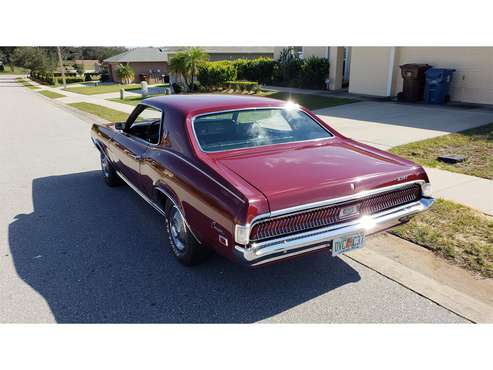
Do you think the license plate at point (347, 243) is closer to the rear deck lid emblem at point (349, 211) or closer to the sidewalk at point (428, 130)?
the rear deck lid emblem at point (349, 211)

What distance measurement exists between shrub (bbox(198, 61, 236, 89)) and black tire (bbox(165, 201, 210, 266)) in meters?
21.1

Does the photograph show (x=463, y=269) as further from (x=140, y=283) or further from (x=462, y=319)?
(x=140, y=283)

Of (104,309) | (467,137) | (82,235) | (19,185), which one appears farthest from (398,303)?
(467,137)

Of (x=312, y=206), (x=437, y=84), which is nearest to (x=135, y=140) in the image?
(x=312, y=206)

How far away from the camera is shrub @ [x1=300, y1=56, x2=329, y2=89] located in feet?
65.1

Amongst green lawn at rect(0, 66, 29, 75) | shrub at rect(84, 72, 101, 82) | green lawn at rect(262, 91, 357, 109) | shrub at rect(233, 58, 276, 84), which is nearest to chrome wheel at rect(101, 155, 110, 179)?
green lawn at rect(262, 91, 357, 109)

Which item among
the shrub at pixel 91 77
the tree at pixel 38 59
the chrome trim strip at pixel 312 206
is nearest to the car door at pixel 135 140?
the chrome trim strip at pixel 312 206

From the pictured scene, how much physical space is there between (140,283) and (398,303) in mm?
2245

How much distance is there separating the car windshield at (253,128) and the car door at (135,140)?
2.32ft

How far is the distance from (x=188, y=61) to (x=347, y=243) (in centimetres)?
2276

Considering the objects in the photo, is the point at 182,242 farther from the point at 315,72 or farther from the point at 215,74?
the point at 215,74

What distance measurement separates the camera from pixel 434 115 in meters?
11.6

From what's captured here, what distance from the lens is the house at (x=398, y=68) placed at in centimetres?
1291

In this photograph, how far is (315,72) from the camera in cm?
2003
